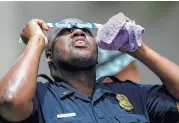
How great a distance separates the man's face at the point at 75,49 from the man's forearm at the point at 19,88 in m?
0.21

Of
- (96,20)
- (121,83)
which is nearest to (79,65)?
(121,83)

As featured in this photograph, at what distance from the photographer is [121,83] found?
152 centimetres

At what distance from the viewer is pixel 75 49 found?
142cm

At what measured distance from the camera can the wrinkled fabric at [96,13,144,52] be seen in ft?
4.35

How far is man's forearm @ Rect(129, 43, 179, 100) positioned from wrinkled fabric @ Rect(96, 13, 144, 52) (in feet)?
0.28

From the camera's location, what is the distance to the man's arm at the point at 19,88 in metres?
1.14

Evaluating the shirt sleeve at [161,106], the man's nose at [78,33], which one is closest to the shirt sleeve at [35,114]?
the man's nose at [78,33]

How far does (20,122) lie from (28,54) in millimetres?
210

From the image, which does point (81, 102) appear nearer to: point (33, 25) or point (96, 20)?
point (33, 25)

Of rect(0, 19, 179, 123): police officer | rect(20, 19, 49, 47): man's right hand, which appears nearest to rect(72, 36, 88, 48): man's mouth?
rect(0, 19, 179, 123): police officer

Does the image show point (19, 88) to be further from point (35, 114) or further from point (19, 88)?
point (35, 114)

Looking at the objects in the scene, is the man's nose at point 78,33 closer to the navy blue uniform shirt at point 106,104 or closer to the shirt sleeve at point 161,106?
the navy blue uniform shirt at point 106,104

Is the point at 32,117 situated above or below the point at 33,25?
below

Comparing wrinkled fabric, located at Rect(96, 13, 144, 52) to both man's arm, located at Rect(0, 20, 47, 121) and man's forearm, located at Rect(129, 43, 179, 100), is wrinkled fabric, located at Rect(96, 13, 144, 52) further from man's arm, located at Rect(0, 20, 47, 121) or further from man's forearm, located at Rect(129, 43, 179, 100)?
man's arm, located at Rect(0, 20, 47, 121)
